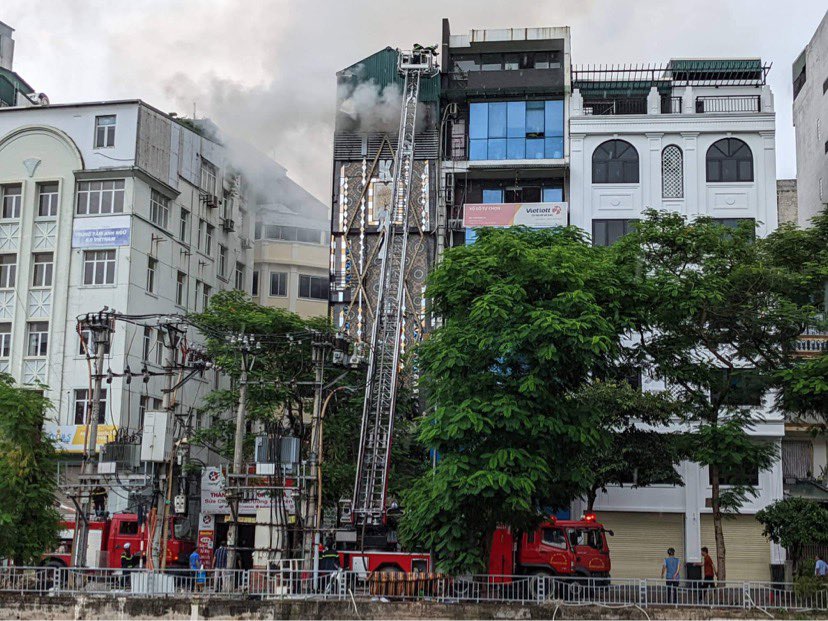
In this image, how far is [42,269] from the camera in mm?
56125

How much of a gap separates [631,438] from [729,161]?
17268mm

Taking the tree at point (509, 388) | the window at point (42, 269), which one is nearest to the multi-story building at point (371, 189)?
the window at point (42, 269)

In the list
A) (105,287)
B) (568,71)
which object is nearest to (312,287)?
(105,287)

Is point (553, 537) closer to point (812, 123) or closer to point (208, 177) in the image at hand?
point (812, 123)

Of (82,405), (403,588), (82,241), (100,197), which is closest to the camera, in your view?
(403,588)

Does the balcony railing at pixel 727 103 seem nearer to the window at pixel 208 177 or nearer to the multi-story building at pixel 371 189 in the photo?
the multi-story building at pixel 371 189

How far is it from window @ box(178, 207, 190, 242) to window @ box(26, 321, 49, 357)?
8.97 meters

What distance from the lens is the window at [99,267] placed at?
54.9 m

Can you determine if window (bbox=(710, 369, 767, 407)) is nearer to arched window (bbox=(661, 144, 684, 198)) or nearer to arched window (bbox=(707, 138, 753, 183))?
arched window (bbox=(661, 144, 684, 198))

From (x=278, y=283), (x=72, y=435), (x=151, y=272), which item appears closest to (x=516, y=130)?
(x=151, y=272)

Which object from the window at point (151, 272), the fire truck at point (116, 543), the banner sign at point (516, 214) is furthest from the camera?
the window at point (151, 272)

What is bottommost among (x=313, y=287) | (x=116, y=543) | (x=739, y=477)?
(x=116, y=543)

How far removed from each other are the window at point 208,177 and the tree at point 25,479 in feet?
84.5

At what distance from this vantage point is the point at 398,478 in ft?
153
